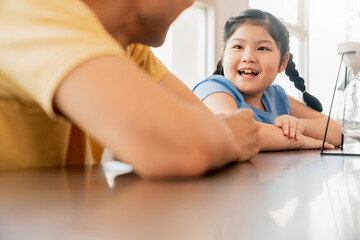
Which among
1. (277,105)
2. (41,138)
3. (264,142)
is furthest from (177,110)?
(277,105)

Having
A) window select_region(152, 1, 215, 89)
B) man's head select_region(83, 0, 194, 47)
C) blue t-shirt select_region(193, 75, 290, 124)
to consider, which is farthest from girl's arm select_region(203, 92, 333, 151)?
window select_region(152, 1, 215, 89)

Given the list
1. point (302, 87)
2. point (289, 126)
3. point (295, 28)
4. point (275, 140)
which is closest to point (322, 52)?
point (295, 28)

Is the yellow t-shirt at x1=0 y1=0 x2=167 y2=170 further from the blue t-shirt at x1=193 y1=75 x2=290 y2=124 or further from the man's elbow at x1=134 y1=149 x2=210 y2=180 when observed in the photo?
the blue t-shirt at x1=193 y1=75 x2=290 y2=124

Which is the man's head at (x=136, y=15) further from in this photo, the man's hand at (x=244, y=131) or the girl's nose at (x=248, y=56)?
the girl's nose at (x=248, y=56)

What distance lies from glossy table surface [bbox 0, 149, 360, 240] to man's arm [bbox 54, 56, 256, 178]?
0.02 m

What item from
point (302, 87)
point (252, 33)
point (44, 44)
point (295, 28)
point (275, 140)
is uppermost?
point (295, 28)

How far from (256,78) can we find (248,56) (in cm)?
9

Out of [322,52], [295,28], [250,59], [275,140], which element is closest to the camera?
[275,140]

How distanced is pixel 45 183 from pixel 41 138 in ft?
0.69

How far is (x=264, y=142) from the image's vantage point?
97 centimetres

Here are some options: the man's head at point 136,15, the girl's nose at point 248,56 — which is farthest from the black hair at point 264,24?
the man's head at point 136,15

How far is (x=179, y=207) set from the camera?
10.8 inches

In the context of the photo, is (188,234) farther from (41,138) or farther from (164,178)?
(41,138)

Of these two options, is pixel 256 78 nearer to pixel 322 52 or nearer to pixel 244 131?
pixel 244 131
